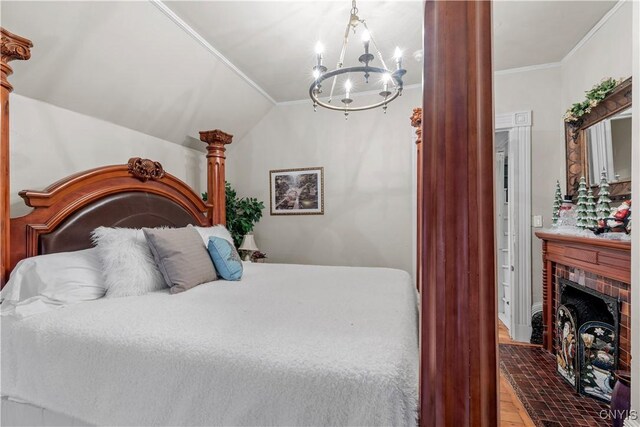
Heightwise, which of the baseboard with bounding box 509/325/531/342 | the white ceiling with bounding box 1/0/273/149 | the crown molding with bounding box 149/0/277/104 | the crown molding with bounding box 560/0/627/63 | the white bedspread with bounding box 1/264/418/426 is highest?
the crown molding with bounding box 149/0/277/104

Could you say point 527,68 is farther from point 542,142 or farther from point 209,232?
point 209,232

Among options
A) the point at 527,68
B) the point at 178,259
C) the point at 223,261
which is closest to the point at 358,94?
the point at 527,68

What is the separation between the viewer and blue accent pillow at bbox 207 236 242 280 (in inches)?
81.5

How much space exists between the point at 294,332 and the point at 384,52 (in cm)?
255

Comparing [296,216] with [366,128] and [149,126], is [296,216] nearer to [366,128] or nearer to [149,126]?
[366,128]

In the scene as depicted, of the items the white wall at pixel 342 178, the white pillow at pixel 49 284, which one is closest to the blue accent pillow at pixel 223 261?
the white pillow at pixel 49 284

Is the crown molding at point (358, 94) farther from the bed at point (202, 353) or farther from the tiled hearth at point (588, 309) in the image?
the bed at point (202, 353)

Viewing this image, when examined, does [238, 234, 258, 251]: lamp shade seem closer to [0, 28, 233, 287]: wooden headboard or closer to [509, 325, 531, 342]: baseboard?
[0, 28, 233, 287]: wooden headboard

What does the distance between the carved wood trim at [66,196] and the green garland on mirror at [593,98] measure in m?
3.36

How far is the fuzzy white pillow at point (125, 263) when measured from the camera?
1.64 m

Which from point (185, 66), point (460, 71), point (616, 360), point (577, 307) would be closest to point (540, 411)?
point (616, 360)

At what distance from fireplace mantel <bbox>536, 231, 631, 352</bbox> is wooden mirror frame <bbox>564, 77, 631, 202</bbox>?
353 millimetres

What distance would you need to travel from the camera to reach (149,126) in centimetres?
276

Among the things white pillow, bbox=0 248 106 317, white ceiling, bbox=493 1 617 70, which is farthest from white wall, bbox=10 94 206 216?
white ceiling, bbox=493 1 617 70
